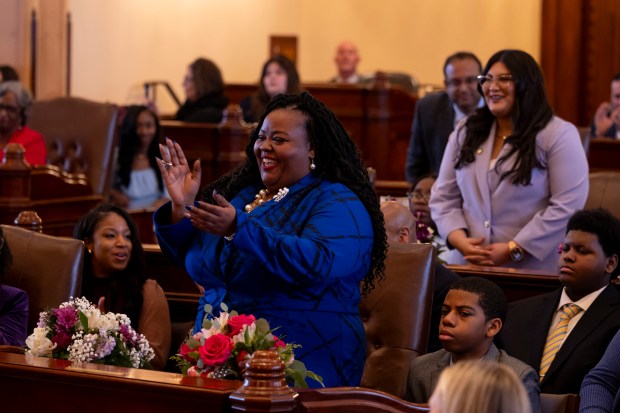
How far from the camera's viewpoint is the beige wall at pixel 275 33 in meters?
13.8

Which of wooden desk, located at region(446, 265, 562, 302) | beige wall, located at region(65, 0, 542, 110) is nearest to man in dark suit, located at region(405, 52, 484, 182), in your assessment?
wooden desk, located at region(446, 265, 562, 302)

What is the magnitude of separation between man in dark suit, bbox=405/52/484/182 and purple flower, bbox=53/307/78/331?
329cm

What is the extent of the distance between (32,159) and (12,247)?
3003 millimetres

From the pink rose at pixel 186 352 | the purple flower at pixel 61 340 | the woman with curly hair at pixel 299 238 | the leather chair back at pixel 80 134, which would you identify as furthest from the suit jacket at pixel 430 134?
the pink rose at pixel 186 352

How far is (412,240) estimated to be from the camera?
4.39 meters

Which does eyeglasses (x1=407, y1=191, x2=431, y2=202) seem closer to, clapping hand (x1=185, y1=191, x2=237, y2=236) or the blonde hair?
clapping hand (x1=185, y1=191, x2=237, y2=236)

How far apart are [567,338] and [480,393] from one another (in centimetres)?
206

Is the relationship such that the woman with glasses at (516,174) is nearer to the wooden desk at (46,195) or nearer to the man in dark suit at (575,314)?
the man in dark suit at (575,314)

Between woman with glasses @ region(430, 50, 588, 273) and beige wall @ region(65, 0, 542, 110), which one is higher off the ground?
beige wall @ region(65, 0, 542, 110)

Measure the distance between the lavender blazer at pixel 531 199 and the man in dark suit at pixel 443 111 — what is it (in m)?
1.29

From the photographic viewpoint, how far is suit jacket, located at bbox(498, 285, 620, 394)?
3922 millimetres

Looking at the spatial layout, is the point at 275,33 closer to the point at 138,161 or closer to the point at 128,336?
the point at 138,161

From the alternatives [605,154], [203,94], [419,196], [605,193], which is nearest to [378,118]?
[203,94]

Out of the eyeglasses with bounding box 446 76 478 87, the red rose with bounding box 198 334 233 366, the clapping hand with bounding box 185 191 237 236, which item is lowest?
the red rose with bounding box 198 334 233 366
